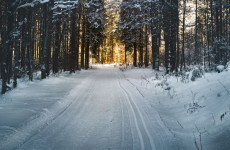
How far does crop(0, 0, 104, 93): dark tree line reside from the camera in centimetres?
1106

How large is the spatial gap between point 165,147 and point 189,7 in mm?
25723

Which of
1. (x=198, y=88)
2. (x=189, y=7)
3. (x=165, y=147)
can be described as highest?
(x=189, y=7)

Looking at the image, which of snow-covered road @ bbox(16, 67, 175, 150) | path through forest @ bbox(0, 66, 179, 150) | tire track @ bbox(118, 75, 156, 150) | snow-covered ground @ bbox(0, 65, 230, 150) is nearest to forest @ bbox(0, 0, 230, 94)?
snow-covered ground @ bbox(0, 65, 230, 150)

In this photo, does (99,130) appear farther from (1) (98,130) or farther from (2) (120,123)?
(2) (120,123)

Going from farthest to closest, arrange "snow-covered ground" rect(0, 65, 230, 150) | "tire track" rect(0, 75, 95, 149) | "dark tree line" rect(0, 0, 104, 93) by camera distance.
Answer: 1. "dark tree line" rect(0, 0, 104, 93)
2. "snow-covered ground" rect(0, 65, 230, 150)
3. "tire track" rect(0, 75, 95, 149)

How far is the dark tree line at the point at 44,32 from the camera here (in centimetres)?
1106

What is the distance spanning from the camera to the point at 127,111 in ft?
22.0

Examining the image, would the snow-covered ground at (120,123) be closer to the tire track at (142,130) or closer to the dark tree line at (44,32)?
the tire track at (142,130)

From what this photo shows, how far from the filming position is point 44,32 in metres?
16.8

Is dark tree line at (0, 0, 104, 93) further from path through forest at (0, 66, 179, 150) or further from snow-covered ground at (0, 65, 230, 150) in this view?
path through forest at (0, 66, 179, 150)

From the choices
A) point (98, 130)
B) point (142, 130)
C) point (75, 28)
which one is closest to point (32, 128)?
point (98, 130)

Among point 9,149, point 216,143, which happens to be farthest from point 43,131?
point 216,143

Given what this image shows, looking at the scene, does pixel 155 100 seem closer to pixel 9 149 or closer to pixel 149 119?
pixel 149 119

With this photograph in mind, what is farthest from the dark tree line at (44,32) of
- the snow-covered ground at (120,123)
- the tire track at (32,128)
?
the tire track at (32,128)
